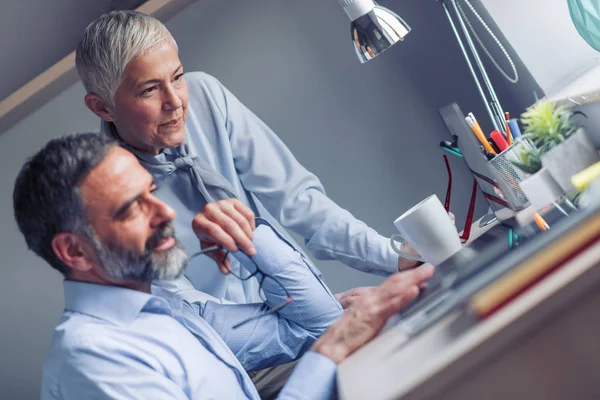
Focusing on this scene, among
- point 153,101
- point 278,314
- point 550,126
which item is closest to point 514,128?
point 550,126

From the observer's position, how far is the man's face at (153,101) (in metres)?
1.33

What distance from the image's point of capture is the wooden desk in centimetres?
53

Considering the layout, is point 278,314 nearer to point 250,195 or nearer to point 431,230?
point 431,230

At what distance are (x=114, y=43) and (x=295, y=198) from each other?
0.47 meters

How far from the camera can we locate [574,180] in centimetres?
88

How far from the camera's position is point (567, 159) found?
111 centimetres

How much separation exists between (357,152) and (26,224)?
1.23 metres

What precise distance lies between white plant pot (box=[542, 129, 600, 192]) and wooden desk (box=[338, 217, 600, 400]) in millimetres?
575

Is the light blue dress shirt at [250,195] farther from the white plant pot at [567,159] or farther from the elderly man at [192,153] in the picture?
the white plant pot at [567,159]

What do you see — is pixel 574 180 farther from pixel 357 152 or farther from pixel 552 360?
pixel 357 152

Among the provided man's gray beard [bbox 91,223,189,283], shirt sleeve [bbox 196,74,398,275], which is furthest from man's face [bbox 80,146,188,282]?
shirt sleeve [bbox 196,74,398,275]

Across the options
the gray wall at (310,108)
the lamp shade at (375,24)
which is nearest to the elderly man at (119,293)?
the lamp shade at (375,24)

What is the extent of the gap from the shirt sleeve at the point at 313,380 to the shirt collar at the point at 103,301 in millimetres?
285

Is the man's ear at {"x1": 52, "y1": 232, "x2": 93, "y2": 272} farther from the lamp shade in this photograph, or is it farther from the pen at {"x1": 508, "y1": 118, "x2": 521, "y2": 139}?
the pen at {"x1": 508, "y1": 118, "x2": 521, "y2": 139}
